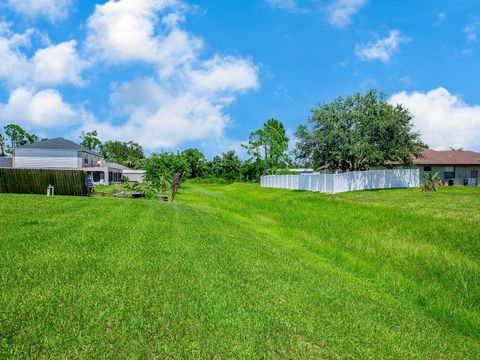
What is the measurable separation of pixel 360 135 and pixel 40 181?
2577 cm

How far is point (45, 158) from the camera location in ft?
180

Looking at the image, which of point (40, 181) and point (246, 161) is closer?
point (40, 181)

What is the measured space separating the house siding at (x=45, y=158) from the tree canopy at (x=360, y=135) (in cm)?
3522

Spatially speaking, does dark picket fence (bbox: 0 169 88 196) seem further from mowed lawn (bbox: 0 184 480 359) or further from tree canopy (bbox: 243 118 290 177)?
tree canopy (bbox: 243 118 290 177)

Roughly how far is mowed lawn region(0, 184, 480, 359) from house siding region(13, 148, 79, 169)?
150ft

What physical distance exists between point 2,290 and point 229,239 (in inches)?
247

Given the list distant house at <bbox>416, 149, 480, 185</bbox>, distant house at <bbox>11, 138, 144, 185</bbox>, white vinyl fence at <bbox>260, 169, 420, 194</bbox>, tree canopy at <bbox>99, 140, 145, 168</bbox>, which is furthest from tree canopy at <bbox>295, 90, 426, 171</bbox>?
tree canopy at <bbox>99, 140, 145, 168</bbox>

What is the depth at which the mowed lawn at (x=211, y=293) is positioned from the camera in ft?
14.1

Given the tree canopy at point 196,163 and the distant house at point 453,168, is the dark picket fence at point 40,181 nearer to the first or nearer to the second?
the distant house at point 453,168

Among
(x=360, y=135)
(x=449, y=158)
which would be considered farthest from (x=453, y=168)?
A: (x=360, y=135)

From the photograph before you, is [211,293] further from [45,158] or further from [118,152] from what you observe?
[118,152]

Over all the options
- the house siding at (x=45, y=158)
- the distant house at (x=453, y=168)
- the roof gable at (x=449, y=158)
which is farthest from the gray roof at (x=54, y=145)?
the roof gable at (x=449, y=158)

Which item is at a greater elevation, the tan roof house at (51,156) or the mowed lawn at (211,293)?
the tan roof house at (51,156)

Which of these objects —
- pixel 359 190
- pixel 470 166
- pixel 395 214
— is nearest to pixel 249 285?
pixel 395 214
